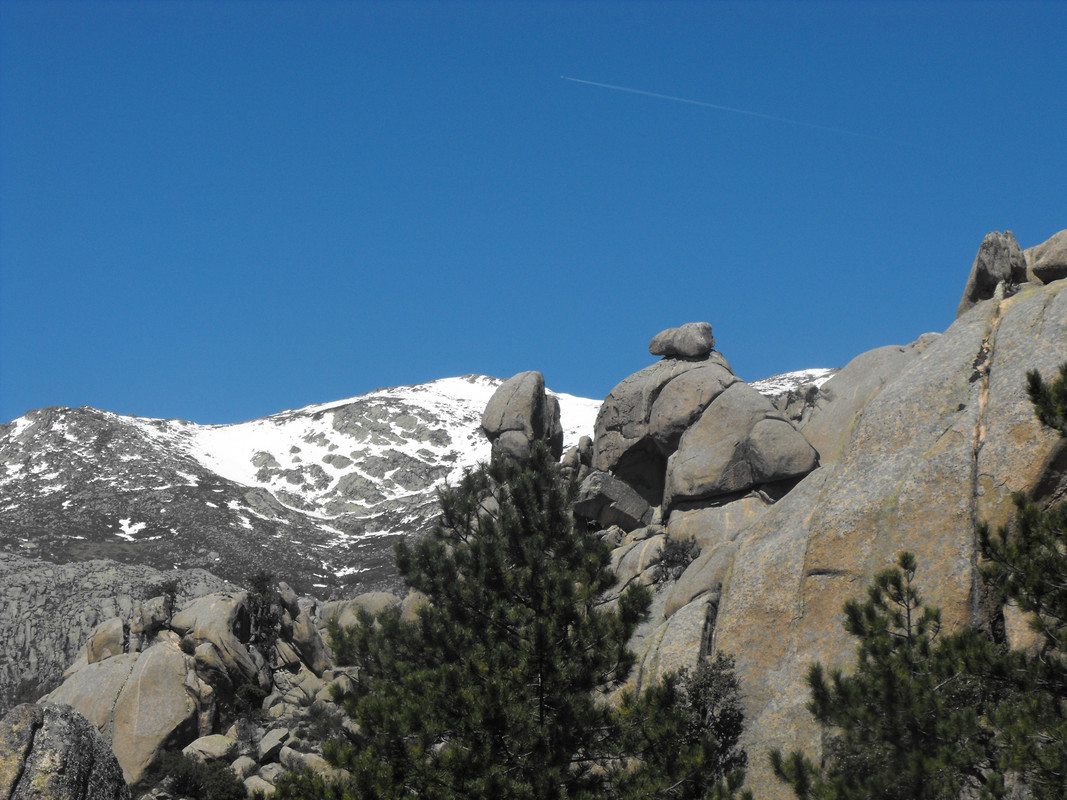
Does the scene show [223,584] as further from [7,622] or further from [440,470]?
[440,470]

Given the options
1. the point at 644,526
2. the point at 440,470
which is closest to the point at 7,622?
the point at 644,526

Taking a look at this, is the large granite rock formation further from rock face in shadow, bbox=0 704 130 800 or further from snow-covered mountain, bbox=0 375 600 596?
snow-covered mountain, bbox=0 375 600 596

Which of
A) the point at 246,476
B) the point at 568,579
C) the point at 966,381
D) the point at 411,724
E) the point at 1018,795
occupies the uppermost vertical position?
the point at 246,476

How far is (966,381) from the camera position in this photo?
1856 centimetres

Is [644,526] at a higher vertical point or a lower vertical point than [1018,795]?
higher

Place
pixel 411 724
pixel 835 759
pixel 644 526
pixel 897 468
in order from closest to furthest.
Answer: pixel 835 759, pixel 411 724, pixel 897 468, pixel 644 526

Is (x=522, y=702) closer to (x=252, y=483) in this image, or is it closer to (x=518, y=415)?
(x=518, y=415)

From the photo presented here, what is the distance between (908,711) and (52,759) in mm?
11295

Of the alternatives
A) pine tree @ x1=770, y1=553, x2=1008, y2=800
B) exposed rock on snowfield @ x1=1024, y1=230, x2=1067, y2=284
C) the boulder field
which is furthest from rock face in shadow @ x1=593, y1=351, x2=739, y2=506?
pine tree @ x1=770, y1=553, x2=1008, y2=800

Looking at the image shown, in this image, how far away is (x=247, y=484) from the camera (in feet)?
449

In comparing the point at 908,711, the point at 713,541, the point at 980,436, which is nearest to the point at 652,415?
the point at 713,541

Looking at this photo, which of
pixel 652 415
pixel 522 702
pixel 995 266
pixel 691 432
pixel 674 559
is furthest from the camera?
pixel 652 415

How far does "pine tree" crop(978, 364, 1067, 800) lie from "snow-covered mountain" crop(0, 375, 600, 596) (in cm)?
7722

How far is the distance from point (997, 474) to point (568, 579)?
28.3 feet
